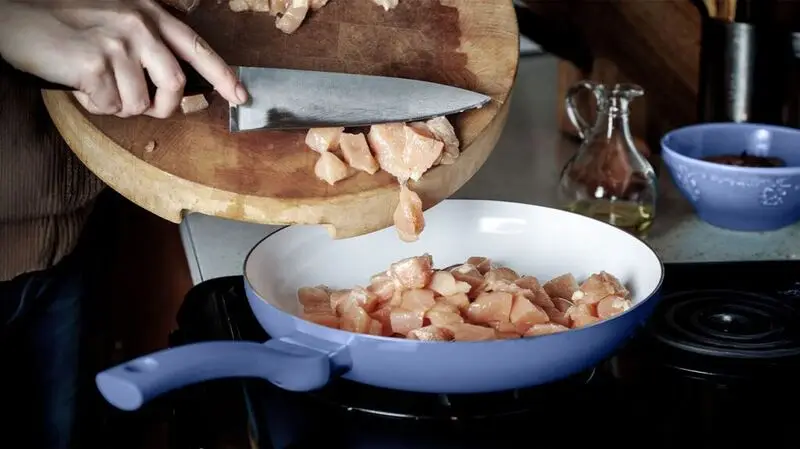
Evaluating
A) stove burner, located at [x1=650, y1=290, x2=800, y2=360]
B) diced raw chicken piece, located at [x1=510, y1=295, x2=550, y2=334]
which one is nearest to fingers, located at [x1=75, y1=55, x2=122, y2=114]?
diced raw chicken piece, located at [x1=510, y1=295, x2=550, y2=334]

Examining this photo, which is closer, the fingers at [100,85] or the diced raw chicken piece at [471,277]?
the fingers at [100,85]

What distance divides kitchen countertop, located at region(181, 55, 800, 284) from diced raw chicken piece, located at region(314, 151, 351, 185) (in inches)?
13.5

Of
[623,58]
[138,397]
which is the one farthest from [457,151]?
[623,58]

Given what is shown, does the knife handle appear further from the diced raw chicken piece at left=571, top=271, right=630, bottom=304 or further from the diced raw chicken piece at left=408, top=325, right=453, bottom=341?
the diced raw chicken piece at left=571, top=271, right=630, bottom=304

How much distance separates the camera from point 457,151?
39.0 inches

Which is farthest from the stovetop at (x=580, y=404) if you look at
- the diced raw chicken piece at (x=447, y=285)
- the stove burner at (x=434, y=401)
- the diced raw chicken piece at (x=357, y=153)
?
the diced raw chicken piece at (x=357, y=153)

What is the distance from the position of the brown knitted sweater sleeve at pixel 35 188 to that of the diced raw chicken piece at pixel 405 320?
1.54 feet

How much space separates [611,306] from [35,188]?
683 millimetres

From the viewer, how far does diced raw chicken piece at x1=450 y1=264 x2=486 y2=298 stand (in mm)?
1020

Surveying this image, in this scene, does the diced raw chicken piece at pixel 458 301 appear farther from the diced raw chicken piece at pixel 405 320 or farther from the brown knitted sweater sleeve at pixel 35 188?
the brown knitted sweater sleeve at pixel 35 188

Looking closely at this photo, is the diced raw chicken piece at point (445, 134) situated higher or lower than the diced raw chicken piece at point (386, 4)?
lower

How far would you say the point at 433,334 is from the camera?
93 centimetres

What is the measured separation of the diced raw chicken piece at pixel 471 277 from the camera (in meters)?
1.02

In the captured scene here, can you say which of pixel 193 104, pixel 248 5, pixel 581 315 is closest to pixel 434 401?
pixel 581 315
